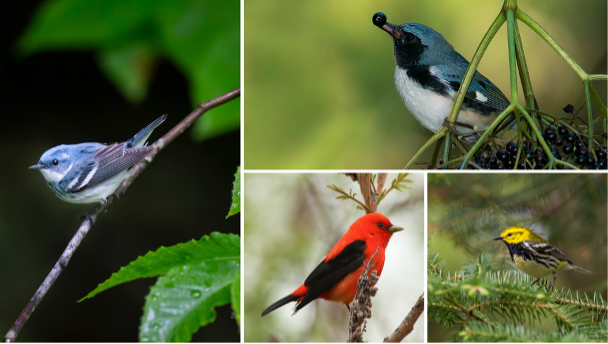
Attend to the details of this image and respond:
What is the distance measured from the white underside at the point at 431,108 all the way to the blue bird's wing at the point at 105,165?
78 centimetres

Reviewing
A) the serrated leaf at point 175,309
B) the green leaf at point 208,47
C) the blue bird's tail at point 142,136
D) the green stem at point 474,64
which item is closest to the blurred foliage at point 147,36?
the green leaf at point 208,47

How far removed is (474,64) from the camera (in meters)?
1.13

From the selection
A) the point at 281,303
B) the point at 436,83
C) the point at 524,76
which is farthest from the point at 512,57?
the point at 281,303

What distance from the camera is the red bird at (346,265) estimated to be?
1.37 m

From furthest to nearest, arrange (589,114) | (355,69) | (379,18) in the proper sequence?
(355,69) < (379,18) < (589,114)

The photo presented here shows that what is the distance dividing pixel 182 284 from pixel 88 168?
0.45m

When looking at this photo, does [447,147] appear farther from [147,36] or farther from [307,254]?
[147,36]

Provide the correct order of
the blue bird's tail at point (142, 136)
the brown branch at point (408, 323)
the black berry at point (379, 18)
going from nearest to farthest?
1. the black berry at point (379, 18)
2. the brown branch at point (408, 323)
3. the blue bird's tail at point (142, 136)

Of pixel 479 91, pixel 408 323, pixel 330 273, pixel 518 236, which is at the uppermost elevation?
pixel 479 91

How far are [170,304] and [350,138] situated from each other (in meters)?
0.67

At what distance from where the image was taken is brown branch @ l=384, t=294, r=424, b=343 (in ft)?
4.38

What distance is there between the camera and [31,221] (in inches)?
56.5

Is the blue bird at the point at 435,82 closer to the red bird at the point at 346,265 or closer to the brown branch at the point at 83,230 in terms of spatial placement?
the red bird at the point at 346,265

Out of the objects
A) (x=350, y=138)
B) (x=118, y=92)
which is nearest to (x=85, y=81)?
(x=118, y=92)
